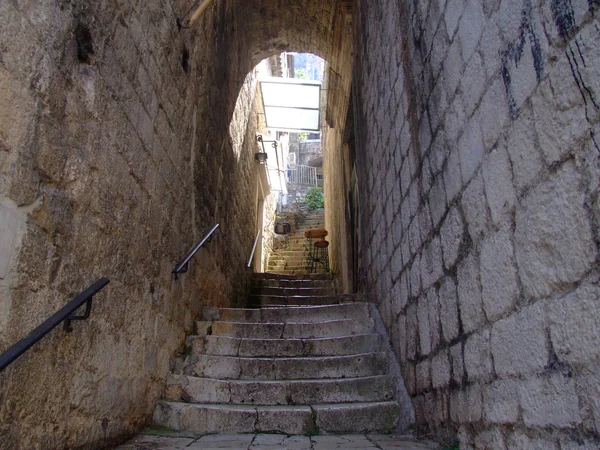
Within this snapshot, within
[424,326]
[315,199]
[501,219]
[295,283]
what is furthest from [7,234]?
[315,199]

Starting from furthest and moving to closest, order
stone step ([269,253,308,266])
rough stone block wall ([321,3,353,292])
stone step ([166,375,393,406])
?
stone step ([269,253,308,266])
rough stone block wall ([321,3,353,292])
stone step ([166,375,393,406])

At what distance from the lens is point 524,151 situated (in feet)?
4.46

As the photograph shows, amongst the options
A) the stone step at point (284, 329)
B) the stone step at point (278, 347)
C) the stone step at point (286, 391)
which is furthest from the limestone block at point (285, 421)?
the stone step at point (284, 329)

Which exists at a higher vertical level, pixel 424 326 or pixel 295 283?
pixel 295 283

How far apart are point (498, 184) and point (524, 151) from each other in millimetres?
201

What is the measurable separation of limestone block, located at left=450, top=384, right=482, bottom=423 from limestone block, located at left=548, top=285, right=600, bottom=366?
0.63 metres

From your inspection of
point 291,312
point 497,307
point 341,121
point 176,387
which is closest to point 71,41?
point 497,307

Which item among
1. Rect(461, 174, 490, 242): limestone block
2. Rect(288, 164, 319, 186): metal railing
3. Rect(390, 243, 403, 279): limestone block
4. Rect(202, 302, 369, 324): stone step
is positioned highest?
Rect(288, 164, 319, 186): metal railing

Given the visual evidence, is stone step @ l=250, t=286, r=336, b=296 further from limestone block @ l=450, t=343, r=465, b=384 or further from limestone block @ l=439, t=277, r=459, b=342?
limestone block @ l=450, t=343, r=465, b=384

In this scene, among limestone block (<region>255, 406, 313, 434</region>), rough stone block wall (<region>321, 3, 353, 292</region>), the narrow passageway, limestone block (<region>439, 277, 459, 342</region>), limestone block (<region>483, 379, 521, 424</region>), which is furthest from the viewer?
rough stone block wall (<region>321, 3, 353, 292</region>)

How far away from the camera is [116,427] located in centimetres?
225

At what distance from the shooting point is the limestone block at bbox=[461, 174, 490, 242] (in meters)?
1.67

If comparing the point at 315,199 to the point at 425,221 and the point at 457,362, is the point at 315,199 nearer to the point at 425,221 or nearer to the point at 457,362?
the point at 425,221

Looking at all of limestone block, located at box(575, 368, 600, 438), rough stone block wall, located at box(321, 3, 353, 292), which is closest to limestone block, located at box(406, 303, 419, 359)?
limestone block, located at box(575, 368, 600, 438)
